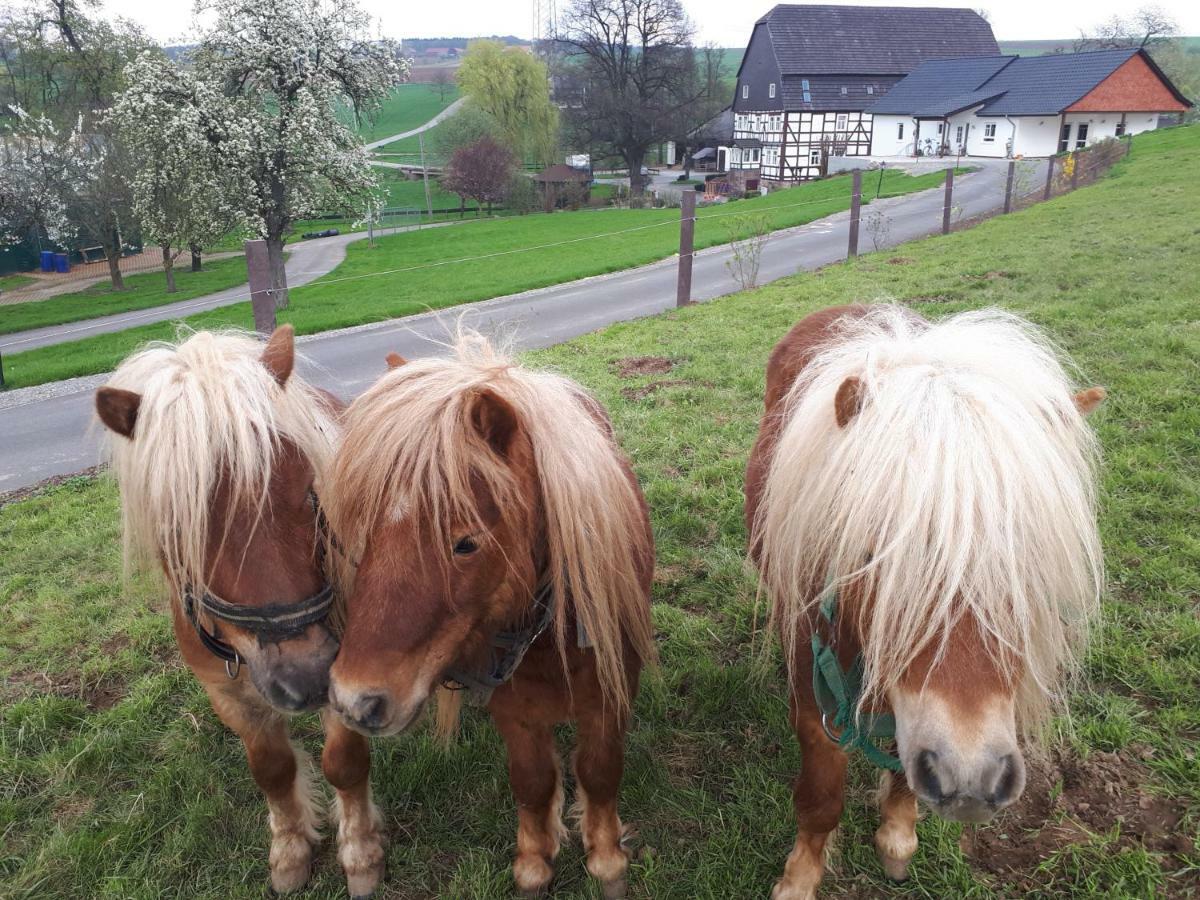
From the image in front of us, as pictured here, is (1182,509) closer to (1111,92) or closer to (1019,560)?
(1019,560)

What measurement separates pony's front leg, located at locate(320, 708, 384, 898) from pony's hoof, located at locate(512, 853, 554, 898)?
474 mm

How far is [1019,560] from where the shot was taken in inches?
53.6

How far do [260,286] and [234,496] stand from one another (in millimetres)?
5222

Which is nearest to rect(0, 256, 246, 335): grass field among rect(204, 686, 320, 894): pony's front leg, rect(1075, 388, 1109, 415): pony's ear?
rect(204, 686, 320, 894): pony's front leg

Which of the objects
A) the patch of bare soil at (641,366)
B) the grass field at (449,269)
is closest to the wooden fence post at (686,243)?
the grass field at (449,269)

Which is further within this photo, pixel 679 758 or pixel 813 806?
pixel 679 758

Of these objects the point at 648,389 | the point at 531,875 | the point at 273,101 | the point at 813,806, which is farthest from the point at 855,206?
the point at 273,101

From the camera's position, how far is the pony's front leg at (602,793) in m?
2.17

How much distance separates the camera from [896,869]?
222cm

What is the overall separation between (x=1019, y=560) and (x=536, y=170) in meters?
60.0

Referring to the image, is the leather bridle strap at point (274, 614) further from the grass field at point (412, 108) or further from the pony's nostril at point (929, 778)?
the grass field at point (412, 108)

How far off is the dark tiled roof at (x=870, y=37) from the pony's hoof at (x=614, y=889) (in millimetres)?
53737

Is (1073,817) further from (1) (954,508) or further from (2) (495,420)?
(2) (495,420)

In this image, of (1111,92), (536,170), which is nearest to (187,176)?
(536,170)
